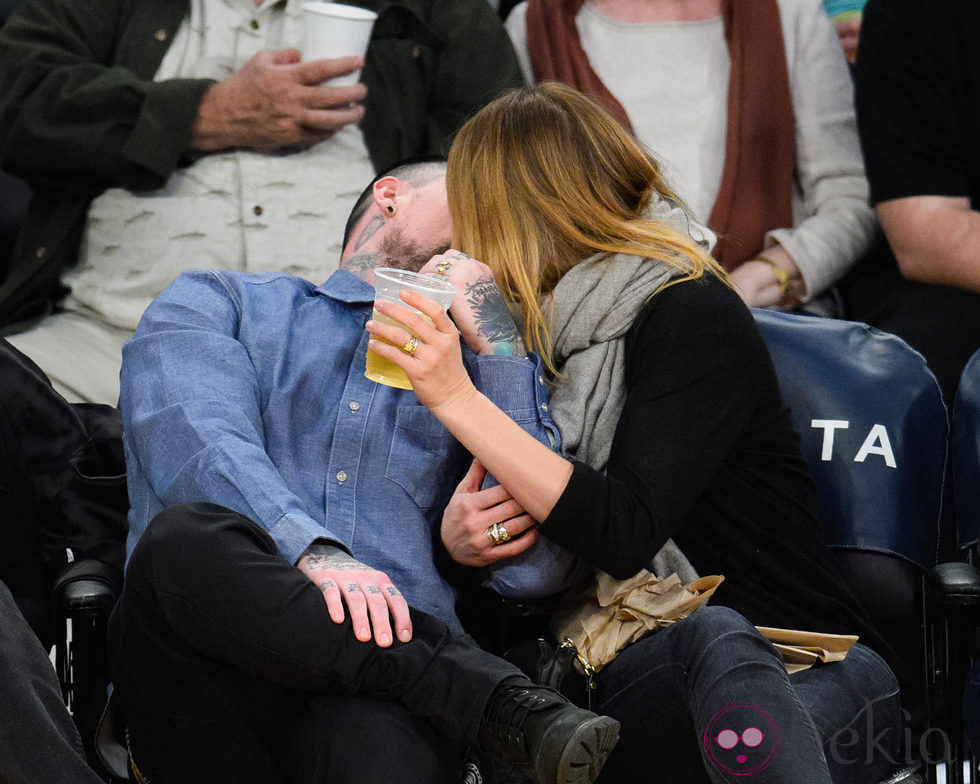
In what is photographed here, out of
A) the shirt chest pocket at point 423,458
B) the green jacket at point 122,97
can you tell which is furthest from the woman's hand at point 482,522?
the green jacket at point 122,97

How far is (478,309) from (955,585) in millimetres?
802

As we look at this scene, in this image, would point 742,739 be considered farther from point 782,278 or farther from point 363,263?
point 782,278

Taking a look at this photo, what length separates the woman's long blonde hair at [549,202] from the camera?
2.02 m

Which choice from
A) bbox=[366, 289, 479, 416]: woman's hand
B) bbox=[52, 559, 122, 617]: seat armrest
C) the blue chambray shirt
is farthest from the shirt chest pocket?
bbox=[52, 559, 122, 617]: seat armrest

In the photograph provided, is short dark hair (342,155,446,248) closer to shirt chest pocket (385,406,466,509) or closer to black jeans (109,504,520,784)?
shirt chest pocket (385,406,466,509)

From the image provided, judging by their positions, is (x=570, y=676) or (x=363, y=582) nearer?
(x=363, y=582)

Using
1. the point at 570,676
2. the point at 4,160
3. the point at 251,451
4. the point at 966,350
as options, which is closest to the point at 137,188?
the point at 4,160

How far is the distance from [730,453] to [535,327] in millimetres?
356

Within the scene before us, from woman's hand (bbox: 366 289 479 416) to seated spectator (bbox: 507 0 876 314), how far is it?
126 centimetres

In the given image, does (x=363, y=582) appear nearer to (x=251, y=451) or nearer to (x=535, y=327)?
(x=251, y=451)

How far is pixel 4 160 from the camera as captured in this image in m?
2.82

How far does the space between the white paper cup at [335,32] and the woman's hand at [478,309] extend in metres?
0.97

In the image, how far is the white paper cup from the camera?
271cm

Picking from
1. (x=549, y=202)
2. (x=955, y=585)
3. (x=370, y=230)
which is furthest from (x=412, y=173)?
(x=955, y=585)
